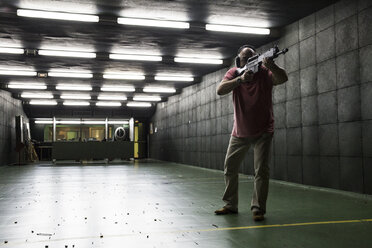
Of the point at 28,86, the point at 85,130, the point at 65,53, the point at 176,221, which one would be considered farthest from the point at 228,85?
the point at 85,130

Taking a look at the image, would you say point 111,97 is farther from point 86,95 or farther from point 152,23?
point 152,23

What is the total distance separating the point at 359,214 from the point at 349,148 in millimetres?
2433

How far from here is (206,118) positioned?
1383 centimetres

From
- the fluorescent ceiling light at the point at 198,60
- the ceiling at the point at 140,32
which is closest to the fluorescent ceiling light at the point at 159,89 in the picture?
the ceiling at the point at 140,32

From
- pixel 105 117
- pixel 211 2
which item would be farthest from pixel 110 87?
pixel 211 2

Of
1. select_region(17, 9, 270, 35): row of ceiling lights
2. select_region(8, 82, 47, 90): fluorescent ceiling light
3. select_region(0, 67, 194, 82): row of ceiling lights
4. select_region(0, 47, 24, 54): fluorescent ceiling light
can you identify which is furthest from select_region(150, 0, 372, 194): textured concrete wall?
select_region(8, 82, 47, 90): fluorescent ceiling light

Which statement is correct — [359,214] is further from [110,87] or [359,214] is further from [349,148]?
[110,87]

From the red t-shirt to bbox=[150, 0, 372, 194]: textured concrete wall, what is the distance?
9.34 feet

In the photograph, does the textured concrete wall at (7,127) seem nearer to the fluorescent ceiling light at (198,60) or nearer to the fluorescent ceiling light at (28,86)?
the fluorescent ceiling light at (28,86)

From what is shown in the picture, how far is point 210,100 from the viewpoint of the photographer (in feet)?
44.3

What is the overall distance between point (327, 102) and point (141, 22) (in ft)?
14.0

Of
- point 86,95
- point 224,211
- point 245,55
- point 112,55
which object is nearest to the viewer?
point 224,211

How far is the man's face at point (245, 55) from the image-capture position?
169 inches

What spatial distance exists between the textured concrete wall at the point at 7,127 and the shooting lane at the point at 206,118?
1799 mm
